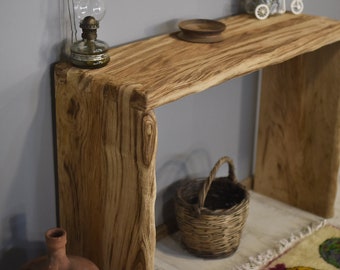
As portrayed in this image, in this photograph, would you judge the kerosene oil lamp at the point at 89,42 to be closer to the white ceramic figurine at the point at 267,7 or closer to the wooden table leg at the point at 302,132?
the white ceramic figurine at the point at 267,7

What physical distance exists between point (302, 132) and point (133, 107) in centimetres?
111

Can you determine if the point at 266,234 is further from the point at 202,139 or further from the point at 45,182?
the point at 45,182

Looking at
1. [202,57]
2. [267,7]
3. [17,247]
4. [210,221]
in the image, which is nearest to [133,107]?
[202,57]

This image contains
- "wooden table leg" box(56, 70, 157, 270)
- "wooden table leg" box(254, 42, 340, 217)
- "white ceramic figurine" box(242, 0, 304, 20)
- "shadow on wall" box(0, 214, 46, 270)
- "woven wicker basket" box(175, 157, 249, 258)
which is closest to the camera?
"wooden table leg" box(56, 70, 157, 270)

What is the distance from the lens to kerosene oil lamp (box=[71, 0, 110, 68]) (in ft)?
5.71

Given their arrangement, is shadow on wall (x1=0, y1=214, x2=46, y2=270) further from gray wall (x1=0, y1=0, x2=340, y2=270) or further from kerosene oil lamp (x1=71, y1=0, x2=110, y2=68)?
kerosene oil lamp (x1=71, y1=0, x2=110, y2=68)

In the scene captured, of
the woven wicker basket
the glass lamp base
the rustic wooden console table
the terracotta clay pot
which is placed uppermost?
the glass lamp base

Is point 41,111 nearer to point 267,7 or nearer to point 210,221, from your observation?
point 210,221

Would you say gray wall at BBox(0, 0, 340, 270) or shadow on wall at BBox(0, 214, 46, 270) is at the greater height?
gray wall at BBox(0, 0, 340, 270)

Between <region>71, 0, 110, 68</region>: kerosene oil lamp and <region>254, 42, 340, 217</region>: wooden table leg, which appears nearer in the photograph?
<region>71, 0, 110, 68</region>: kerosene oil lamp

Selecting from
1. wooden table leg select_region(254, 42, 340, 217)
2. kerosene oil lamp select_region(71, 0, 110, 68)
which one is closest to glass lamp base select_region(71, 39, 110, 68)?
kerosene oil lamp select_region(71, 0, 110, 68)

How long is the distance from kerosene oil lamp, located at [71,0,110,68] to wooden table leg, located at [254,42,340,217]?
0.94 meters

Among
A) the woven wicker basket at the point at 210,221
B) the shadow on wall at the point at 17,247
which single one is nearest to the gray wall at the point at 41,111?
the shadow on wall at the point at 17,247

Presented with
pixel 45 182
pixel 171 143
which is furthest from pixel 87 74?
pixel 171 143
